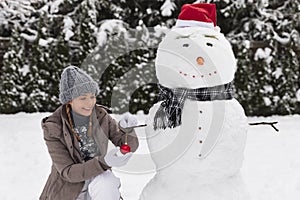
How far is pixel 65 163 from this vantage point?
9.08ft

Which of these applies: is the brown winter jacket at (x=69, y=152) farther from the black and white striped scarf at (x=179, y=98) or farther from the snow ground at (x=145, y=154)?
the snow ground at (x=145, y=154)

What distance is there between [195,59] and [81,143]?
844 millimetres

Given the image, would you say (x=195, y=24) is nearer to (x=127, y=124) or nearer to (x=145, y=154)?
(x=127, y=124)

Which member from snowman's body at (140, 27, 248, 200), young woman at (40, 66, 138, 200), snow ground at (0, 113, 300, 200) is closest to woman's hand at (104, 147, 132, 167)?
young woman at (40, 66, 138, 200)

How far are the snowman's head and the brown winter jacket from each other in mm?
464

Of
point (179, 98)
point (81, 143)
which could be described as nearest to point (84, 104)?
point (81, 143)

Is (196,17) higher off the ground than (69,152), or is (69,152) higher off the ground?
→ (196,17)

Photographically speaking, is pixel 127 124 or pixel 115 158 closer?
pixel 115 158

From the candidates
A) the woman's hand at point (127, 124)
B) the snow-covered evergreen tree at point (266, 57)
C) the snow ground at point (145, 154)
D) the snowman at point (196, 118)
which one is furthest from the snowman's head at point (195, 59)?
the snow-covered evergreen tree at point (266, 57)

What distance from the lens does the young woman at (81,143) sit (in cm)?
274

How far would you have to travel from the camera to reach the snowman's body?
278 cm

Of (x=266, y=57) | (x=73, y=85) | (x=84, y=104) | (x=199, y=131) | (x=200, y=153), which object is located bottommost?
(x=266, y=57)

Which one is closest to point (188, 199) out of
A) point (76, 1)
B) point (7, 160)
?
point (7, 160)

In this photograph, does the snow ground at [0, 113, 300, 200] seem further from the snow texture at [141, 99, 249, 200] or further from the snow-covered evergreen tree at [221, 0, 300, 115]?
the snow texture at [141, 99, 249, 200]
